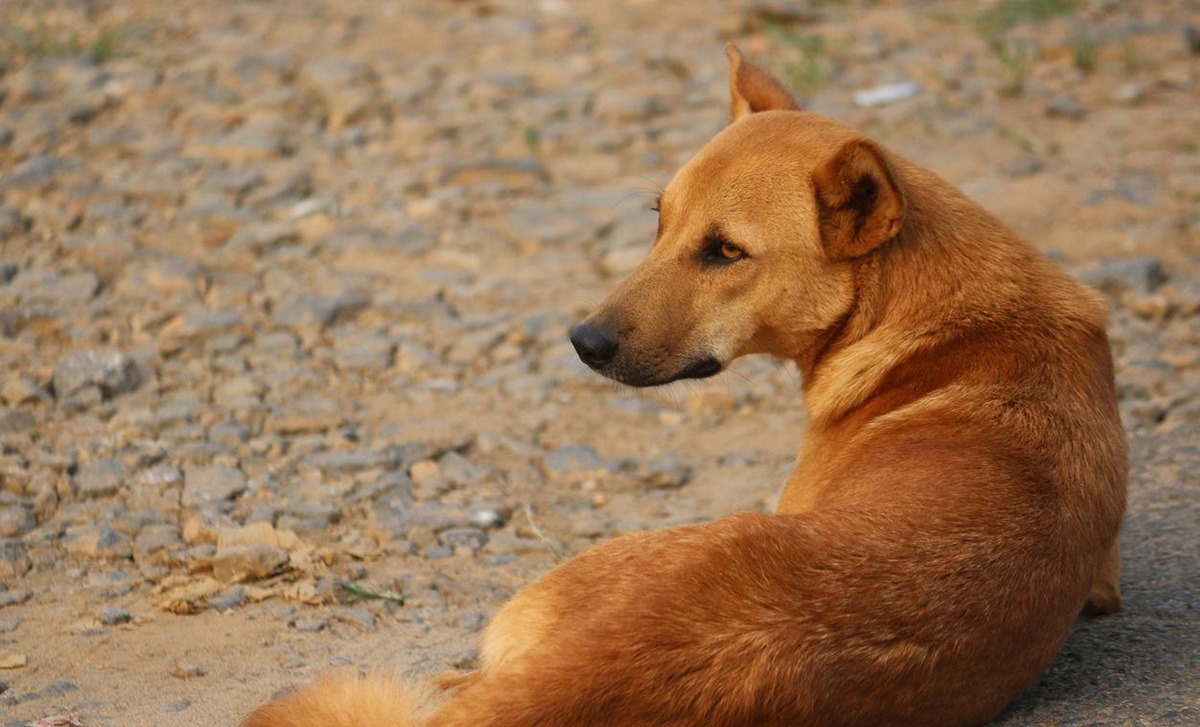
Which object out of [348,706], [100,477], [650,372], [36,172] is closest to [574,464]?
[650,372]

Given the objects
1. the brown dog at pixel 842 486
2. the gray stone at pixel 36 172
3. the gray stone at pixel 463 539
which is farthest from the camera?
the gray stone at pixel 36 172

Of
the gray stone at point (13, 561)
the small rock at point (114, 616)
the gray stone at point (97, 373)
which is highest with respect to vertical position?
the gray stone at point (97, 373)

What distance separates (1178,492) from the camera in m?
5.05

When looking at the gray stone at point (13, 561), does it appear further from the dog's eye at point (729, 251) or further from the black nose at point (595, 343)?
the dog's eye at point (729, 251)

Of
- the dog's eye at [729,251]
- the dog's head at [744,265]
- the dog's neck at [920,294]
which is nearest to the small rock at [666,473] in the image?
the dog's head at [744,265]

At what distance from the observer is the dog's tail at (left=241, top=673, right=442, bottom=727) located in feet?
10.4

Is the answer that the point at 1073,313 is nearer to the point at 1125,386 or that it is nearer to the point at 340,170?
the point at 1125,386

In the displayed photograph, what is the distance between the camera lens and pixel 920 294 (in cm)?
415

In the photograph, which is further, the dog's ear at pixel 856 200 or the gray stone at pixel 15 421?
the gray stone at pixel 15 421

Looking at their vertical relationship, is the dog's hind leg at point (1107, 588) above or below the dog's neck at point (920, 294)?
below

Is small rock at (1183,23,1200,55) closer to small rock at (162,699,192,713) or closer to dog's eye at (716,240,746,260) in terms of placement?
dog's eye at (716,240,746,260)

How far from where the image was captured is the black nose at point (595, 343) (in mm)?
4352

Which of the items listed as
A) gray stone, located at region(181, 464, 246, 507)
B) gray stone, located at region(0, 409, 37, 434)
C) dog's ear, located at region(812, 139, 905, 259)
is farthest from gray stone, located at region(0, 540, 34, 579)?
dog's ear, located at region(812, 139, 905, 259)

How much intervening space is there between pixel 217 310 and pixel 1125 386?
14.3 ft
